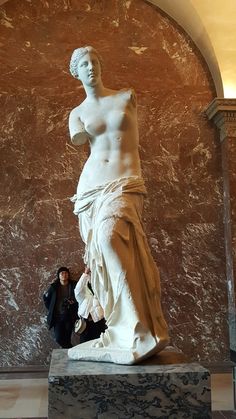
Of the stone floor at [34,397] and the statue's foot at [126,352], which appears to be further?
the stone floor at [34,397]

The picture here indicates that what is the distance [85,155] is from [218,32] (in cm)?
281

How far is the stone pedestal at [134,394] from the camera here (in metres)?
2.99

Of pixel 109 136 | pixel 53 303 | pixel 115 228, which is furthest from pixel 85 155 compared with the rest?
pixel 115 228

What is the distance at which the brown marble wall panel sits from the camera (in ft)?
25.8

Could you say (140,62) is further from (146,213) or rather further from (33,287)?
(33,287)

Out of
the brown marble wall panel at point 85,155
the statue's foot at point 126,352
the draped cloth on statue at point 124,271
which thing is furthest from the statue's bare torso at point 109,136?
the brown marble wall panel at point 85,155

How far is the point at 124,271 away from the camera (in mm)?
3410

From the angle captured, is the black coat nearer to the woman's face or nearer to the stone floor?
the woman's face

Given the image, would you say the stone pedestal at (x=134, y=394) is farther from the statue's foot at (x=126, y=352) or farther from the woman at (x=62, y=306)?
the woman at (x=62, y=306)

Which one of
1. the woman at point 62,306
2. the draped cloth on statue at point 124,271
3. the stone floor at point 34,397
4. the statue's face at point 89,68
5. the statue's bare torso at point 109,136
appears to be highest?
the statue's face at point 89,68

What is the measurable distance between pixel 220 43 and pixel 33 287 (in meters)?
4.72

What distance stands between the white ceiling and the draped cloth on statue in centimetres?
507

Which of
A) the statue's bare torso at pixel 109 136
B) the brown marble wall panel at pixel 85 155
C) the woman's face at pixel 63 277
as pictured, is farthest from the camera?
the brown marble wall panel at pixel 85 155

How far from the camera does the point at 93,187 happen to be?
12.2ft
